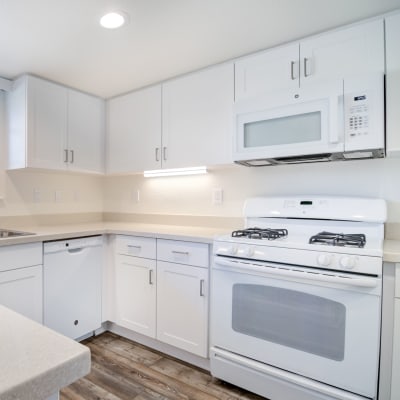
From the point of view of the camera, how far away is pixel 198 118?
220cm

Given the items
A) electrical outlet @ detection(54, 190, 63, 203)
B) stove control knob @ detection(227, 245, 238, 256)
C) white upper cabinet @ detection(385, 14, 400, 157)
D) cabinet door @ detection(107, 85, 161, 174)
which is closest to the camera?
white upper cabinet @ detection(385, 14, 400, 157)

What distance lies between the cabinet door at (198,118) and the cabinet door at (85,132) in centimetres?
75

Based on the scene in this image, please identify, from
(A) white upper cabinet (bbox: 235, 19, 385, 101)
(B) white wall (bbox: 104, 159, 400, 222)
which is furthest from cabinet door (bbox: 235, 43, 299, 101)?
(B) white wall (bbox: 104, 159, 400, 222)

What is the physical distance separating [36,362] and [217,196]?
2.04 metres

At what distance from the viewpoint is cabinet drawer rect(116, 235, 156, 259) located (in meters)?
2.15

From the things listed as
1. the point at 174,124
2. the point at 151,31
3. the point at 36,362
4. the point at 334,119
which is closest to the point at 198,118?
the point at 174,124

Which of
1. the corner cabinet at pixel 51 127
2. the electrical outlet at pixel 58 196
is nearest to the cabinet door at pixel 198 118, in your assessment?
the corner cabinet at pixel 51 127

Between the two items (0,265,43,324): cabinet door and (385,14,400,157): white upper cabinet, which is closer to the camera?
(385,14,400,157): white upper cabinet

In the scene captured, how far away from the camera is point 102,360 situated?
2053mm

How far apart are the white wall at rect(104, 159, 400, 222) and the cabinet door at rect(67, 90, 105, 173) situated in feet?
1.40

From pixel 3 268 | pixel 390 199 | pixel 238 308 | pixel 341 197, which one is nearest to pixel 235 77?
pixel 341 197

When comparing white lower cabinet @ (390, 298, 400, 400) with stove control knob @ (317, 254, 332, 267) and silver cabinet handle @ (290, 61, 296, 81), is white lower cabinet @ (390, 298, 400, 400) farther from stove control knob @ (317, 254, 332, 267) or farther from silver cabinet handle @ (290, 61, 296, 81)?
silver cabinet handle @ (290, 61, 296, 81)

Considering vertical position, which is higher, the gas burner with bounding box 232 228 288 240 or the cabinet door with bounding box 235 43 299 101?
the cabinet door with bounding box 235 43 299 101

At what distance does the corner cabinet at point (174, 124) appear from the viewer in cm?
210
